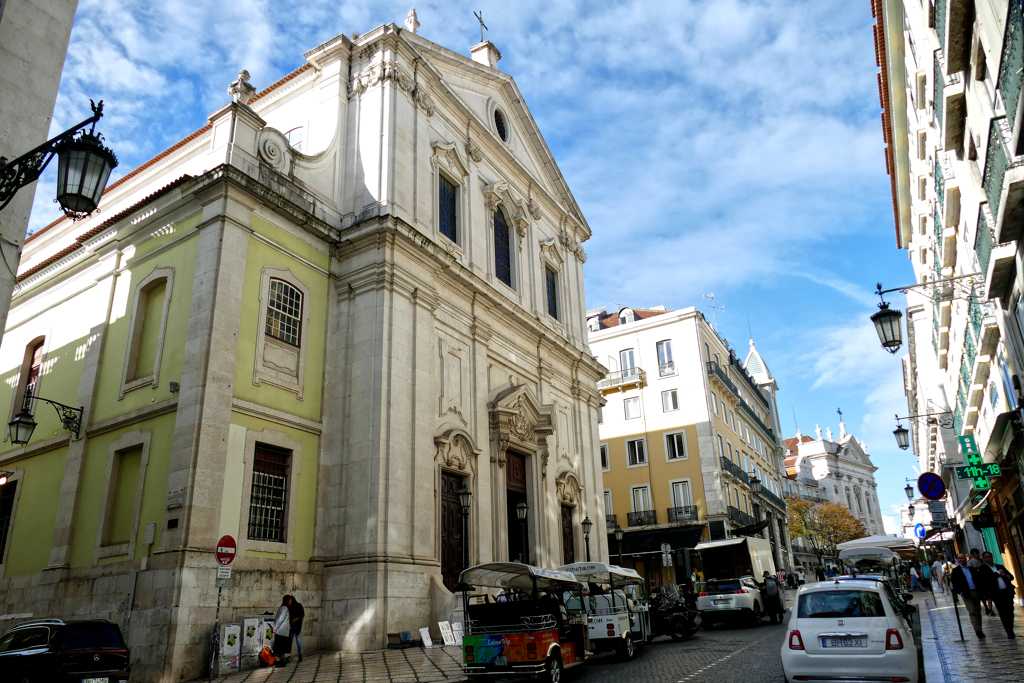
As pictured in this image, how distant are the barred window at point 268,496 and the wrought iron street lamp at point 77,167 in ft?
31.6

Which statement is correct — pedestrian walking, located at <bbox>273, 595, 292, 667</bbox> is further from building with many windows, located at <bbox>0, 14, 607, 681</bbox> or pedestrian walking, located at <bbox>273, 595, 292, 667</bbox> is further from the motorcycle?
the motorcycle

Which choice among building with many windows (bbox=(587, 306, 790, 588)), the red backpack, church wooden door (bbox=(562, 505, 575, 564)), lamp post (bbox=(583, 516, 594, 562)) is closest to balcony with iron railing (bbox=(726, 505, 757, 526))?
building with many windows (bbox=(587, 306, 790, 588))

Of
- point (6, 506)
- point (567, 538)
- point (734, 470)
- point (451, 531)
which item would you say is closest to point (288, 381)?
point (451, 531)

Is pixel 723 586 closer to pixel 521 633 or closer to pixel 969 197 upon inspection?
pixel 521 633

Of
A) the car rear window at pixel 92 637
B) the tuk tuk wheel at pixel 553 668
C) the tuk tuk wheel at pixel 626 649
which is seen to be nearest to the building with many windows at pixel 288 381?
the car rear window at pixel 92 637

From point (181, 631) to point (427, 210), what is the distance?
13.1 meters

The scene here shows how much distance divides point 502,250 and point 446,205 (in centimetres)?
366

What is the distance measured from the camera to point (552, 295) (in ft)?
98.9

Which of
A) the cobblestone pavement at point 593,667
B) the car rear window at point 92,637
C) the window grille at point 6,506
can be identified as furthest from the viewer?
the window grille at point 6,506

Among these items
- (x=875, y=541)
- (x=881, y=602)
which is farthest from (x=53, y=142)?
(x=875, y=541)

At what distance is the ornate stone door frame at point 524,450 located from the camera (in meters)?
21.6

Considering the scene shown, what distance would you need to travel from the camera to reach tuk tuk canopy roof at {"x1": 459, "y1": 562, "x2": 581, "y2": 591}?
42.4 ft

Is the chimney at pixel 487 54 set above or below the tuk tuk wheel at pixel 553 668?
above

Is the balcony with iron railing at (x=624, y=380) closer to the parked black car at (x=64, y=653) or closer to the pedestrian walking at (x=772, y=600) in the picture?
the pedestrian walking at (x=772, y=600)
